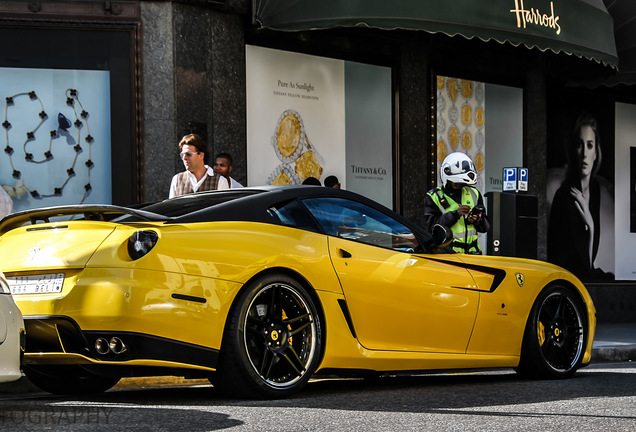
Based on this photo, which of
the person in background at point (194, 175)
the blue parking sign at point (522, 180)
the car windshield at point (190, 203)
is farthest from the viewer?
the blue parking sign at point (522, 180)

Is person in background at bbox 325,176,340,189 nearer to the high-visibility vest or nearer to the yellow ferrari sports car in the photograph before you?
the high-visibility vest

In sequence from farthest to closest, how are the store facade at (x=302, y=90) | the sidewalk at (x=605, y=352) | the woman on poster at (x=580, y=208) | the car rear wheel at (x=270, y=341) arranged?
1. the woman on poster at (x=580, y=208)
2. the store facade at (x=302, y=90)
3. the sidewalk at (x=605, y=352)
4. the car rear wheel at (x=270, y=341)

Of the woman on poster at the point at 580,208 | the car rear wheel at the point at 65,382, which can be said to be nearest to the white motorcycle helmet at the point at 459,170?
the car rear wheel at the point at 65,382

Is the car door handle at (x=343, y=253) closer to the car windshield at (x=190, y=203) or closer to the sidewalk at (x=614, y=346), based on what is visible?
the car windshield at (x=190, y=203)

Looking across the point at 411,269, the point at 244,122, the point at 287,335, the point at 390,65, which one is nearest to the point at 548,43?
the point at 390,65

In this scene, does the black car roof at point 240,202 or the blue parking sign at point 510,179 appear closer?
the black car roof at point 240,202

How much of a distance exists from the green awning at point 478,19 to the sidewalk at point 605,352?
3.65 m

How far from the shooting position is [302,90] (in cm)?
1361

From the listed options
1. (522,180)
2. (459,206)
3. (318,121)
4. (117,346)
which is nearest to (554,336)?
(459,206)

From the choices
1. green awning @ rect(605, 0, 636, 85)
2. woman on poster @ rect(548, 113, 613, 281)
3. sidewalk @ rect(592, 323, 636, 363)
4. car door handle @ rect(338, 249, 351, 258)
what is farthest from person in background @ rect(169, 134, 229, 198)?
woman on poster @ rect(548, 113, 613, 281)

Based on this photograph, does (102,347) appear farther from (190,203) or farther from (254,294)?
(190,203)

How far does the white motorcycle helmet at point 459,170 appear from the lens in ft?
32.0

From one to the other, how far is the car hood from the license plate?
5 centimetres

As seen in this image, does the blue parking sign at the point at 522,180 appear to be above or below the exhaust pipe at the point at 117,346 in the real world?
above
